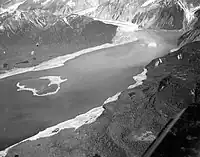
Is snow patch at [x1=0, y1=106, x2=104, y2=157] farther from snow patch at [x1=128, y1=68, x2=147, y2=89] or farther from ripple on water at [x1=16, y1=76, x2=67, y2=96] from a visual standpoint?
ripple on water at [x1=16, y1=76, x2=67, y2=96]

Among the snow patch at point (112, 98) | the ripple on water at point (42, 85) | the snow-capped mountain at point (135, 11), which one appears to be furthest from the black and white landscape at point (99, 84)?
the snow-capped mountain at point (135, 11)

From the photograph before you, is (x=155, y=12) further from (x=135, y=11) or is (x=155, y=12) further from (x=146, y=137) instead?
(x=146, y=137)

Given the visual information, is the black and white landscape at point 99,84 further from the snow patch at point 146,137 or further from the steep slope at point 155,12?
the steep slope at point 155,12

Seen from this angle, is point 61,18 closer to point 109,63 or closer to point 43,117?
point 109,63

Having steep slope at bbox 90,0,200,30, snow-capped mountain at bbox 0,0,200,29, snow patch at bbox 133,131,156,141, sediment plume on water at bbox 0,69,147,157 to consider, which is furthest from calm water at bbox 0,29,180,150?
snow-capped mountain at bbox 0,0,200,29

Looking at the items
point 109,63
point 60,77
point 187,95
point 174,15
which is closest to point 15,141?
point 187,95

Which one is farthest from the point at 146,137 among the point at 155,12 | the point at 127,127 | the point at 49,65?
the point at 155,12

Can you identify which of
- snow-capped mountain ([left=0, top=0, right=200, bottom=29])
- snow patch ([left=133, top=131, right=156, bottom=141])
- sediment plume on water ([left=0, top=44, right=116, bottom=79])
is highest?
snow-capped mountain ([left=0, top=0, right=200, bottom=29])
